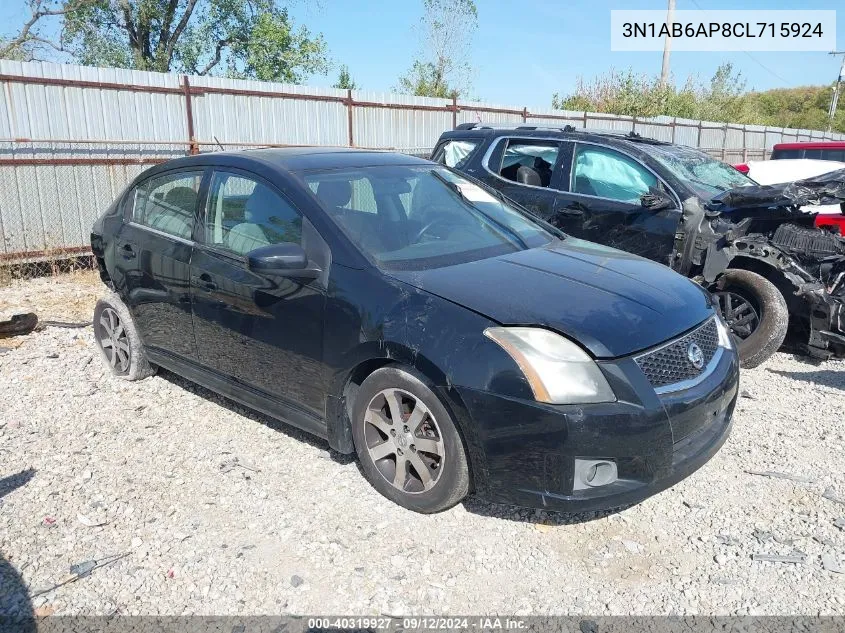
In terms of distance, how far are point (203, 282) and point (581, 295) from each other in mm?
2177

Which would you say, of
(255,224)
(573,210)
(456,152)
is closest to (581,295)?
(255,224)

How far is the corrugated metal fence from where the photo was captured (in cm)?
837

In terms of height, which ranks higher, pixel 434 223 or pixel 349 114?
pixel 349 114

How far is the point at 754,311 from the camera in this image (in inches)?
215

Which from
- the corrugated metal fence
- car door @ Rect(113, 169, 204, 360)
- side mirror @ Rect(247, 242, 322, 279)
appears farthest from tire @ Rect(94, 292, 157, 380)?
the corrugated metal fence

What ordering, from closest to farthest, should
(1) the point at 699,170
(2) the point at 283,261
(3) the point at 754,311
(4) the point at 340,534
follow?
(4) the point at 340,534, (2) the point at 283,261, (3) the point at 754,311, (1) the point at 699,170

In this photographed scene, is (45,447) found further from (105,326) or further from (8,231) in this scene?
(8,231)

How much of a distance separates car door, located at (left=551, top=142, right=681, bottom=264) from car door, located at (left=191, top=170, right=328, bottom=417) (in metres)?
3.34

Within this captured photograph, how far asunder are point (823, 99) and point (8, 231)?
269 ft

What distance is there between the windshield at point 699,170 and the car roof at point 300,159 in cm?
286

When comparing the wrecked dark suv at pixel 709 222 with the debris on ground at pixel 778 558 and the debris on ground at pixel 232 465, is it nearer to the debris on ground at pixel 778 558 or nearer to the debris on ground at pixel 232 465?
the debris on ground at pixel 778 558

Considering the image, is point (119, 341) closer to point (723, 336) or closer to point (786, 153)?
point (723, 336)

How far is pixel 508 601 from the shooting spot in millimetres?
2662

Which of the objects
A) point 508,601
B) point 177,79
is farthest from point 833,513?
point 177,79
